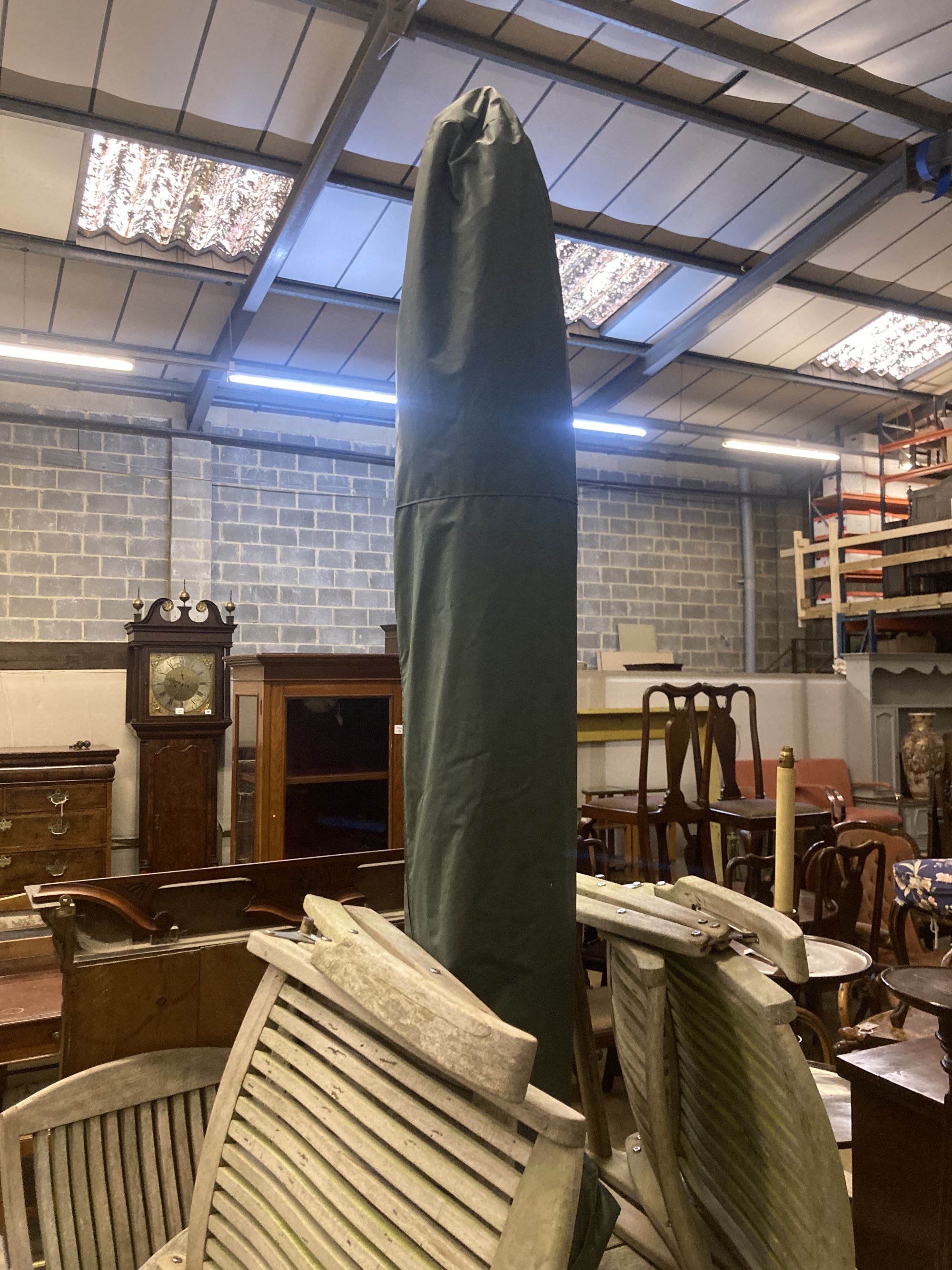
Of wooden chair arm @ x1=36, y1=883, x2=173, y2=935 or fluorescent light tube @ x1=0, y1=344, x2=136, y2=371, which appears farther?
fluorescent light tube @ x1=0, y1=344, x2=136, y2=371

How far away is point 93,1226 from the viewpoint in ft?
4.49

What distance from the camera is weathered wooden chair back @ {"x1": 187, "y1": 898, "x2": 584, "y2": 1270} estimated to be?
2.30 ft

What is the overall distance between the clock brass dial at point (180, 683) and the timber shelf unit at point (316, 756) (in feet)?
4.33

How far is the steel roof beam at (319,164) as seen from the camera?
12.9 feet

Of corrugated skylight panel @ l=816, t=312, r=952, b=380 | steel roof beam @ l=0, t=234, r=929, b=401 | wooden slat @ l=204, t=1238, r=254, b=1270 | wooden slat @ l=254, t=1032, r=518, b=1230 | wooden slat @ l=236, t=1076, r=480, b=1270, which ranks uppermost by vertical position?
corrugated skylight panel @ l=816, t=312, r=952, b=380

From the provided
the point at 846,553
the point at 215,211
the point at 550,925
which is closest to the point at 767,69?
the point at 215,211

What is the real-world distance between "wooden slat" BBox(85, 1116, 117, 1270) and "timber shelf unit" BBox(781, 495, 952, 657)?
773 cm

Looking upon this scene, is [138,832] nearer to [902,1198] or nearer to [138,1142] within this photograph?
[138,1142]

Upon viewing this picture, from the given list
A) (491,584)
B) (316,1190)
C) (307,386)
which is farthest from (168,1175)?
(307,386)

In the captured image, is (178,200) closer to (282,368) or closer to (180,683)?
(282,368)

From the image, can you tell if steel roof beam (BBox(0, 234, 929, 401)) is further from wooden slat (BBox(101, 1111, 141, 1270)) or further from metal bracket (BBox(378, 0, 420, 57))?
wooden slat (BBox(101, 1111, 141, 1270))

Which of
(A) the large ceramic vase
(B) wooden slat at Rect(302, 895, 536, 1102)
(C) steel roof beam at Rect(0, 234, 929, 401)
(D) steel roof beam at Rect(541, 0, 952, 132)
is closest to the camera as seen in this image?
(B) wooden slat at Rect(302, 895, 536, 1102)

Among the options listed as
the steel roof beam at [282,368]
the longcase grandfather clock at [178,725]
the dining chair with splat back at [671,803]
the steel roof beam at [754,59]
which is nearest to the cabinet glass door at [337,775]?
the dining chair with splat back at [671,803]

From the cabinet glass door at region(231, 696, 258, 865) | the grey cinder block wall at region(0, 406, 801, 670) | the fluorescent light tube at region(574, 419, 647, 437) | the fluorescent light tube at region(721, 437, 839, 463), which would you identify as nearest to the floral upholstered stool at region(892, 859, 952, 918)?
the cabinet glass door at region(231, 696, 258, 865)
